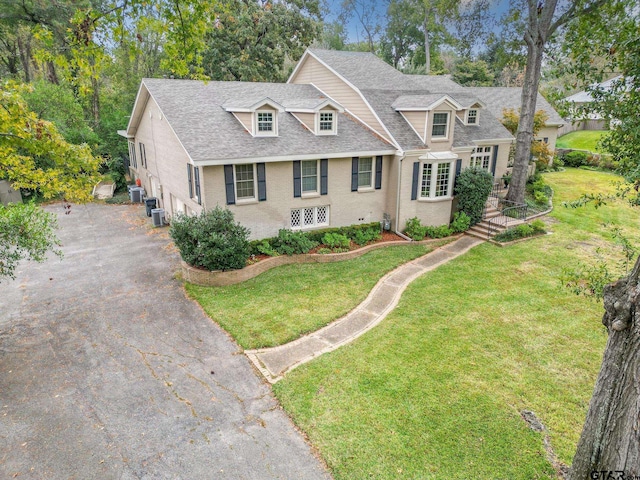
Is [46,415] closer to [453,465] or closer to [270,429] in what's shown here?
[270,429]

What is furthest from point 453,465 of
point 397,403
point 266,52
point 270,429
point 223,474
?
point 266,52

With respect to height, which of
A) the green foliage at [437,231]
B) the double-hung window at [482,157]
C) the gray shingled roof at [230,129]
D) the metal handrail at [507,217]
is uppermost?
the gray shingled roof at [230,129]

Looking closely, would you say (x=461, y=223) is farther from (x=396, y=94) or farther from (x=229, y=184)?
(x=229, y=184)

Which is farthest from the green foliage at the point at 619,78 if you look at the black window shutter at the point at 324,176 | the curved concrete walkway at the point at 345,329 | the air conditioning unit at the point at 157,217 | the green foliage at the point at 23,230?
the air conditioning unit at the point at 157,217

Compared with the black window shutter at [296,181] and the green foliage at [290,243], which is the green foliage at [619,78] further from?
the green foliage at [290,243]

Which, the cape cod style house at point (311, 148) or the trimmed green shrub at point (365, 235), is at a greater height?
the cape cod style house at point (311, 148)

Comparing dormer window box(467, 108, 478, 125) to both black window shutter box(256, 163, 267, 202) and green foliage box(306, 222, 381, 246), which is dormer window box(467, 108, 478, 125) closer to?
green foliage box(306, 222, 381, 246)
